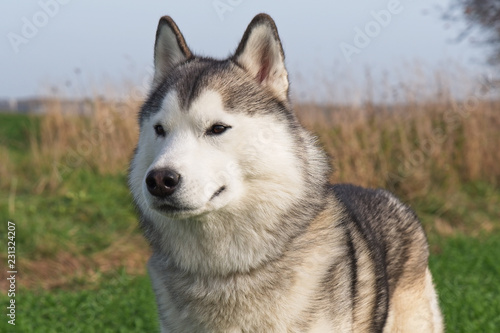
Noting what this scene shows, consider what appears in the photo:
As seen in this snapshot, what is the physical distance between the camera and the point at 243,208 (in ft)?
8.34

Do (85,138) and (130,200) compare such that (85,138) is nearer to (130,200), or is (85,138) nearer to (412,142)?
(130,200)

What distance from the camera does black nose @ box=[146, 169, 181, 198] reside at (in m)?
2.28

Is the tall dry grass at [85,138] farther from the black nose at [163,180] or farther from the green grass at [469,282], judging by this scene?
the black nose at [163,180]

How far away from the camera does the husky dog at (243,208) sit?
246 cm

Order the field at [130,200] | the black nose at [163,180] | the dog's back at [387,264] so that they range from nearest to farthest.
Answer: the black nose at [163,180], the dog's back at [387,264], the field at [130,200]

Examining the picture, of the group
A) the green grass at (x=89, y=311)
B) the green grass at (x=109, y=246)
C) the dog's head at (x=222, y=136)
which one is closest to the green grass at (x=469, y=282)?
the green grass at (x=109, y=246)

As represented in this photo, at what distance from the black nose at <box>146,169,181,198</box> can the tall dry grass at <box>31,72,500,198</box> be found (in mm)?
6720

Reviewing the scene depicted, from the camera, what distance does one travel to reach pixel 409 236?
3.51 meters

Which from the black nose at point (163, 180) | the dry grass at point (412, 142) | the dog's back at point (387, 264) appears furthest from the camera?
the dry grass at point (412, 142)

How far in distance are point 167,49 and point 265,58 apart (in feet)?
1.87

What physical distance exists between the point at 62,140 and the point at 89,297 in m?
5.80

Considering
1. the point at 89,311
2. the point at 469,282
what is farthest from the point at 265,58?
the point at 469,282

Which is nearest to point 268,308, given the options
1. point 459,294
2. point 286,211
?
point 286,211

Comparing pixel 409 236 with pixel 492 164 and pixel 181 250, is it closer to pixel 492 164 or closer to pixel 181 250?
pixel 181 250
